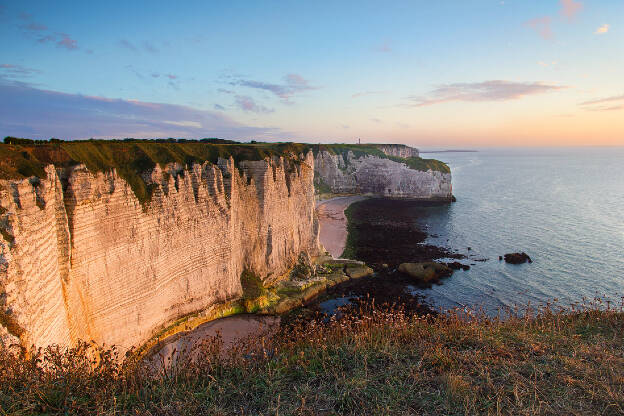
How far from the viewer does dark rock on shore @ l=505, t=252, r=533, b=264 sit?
3622 cm

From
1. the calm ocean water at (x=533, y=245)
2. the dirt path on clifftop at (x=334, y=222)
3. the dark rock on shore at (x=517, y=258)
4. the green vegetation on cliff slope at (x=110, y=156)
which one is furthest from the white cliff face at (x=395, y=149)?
the green vegetation on cliff slope at (x=110, y=156)

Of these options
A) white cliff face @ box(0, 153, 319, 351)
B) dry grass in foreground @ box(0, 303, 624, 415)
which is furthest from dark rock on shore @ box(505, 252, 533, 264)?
dry grass in foreground @ box(0, 303, 624, 415)

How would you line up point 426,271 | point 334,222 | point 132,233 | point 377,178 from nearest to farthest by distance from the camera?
point 132,233 → point 426,271 → point 334,222 → point 377,178

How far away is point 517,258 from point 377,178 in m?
48.4

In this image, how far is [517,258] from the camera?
120 feet

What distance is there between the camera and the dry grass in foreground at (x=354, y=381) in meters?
5.49

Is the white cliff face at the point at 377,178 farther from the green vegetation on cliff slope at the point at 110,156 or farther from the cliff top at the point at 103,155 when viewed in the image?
the green vegetation on cliff slope at the point at 110,156

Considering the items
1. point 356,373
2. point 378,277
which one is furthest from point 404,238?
point 356,373

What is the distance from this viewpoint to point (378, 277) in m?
→ 32.5

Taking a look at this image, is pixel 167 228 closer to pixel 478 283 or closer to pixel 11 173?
pixel 11 173

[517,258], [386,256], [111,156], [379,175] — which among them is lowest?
[386,256]

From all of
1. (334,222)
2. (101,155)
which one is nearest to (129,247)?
(101,155)

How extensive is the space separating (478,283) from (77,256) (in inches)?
1229

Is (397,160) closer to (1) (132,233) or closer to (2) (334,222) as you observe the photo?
(2) (334,222)
